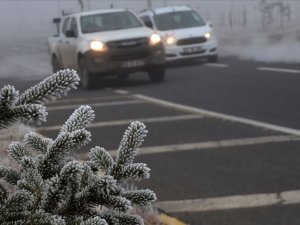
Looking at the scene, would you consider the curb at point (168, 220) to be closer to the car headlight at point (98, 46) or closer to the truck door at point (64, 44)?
the car headlight at point (98, 46)

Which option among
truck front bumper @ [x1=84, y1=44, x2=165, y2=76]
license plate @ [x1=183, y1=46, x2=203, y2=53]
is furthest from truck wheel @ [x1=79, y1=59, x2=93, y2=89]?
license plate @ [x1=183, y1=46, x2=203, y2=53]

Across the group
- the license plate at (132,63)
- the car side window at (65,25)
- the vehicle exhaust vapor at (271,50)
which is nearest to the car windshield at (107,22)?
the license plate at (132,63)

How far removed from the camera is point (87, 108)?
6.63 feet

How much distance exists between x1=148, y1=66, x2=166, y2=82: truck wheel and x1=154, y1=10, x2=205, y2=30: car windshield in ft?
16.5

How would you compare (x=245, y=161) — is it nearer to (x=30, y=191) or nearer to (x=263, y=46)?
(x=30, y=191)

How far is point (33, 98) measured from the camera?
5.97 ft

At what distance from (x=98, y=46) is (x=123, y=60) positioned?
63cm

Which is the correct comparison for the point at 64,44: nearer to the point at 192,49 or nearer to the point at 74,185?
the point at 192,49

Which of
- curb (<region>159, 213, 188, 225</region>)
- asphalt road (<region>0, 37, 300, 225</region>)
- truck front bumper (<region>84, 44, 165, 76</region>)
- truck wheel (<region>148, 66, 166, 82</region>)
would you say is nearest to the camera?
curb (<region>159, 213, 188, 225</region>)

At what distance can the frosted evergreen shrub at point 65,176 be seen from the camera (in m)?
1.80

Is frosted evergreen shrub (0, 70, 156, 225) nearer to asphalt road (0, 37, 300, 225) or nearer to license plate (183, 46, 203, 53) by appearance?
asphalt road (0, 37, 300, 225)

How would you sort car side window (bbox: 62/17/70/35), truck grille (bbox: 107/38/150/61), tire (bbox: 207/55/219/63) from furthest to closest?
tire (bbox: 207/55/219/63) < car side window (bbox: 62/17/70/35) < truck grille (bbox: 107/38/150/61)

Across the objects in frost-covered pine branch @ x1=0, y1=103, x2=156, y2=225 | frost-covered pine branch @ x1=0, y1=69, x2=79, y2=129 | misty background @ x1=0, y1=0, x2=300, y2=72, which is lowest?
misty background @ x1=0, y1=0, x2=300, y2=72

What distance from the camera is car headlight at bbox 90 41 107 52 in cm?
1599
